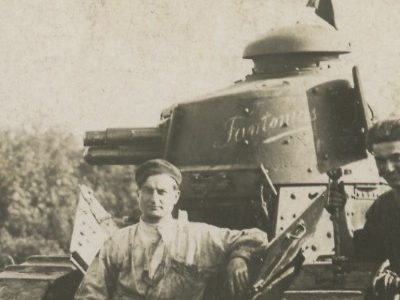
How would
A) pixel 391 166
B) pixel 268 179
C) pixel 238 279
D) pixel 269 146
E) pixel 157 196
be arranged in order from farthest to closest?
pixel 269 146
pixel 268 179
pixel 157 196
pixel 238 279
pixel 391 166

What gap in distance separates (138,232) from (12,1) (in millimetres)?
11262

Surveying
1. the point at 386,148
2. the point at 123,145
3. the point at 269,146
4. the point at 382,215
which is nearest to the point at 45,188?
the point at 123,145

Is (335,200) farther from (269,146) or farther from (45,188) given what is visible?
(45,188)

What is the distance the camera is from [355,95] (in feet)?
32.8

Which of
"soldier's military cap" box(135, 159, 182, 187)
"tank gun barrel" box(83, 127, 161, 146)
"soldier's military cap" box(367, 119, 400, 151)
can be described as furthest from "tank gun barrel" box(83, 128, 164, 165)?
"soldier's military cap" box(367, 119, 400, 151)

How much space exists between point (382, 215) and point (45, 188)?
25.4 metres

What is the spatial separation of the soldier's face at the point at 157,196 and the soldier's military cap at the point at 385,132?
1394 millimetres

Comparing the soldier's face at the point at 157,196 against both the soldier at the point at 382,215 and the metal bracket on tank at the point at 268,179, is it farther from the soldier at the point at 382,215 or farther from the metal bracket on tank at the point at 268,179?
the metal bracket on tank at the point at 268,179

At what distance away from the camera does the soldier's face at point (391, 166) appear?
7.35 m

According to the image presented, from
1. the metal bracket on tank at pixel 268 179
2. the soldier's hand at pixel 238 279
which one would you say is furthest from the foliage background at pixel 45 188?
the soldier's hand at pixel 238 279

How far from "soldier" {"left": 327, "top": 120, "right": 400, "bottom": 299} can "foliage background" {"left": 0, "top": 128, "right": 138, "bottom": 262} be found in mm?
21421

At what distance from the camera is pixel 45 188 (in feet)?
106

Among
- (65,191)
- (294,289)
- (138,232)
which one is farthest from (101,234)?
(65,191)

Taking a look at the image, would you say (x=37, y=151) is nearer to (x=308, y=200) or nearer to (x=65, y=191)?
(x=65, y=191)
